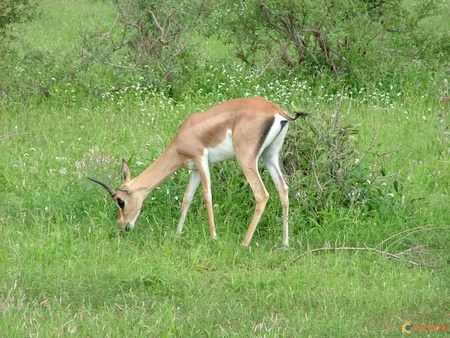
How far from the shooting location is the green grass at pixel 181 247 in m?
4.93

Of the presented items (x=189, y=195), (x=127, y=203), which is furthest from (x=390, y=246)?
(x=127, y=203)

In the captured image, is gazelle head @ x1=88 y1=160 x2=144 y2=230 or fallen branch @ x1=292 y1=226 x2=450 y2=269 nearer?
fallen branch @ x1=292 y1=226 x2=450 y2=269

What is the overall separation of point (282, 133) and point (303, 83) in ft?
11.8

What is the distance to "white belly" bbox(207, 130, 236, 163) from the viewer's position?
655 centimetres

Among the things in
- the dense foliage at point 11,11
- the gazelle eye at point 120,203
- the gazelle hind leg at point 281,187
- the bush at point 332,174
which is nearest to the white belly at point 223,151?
the gazelle hind leg at point 281,187

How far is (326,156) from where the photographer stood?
22.5 ft

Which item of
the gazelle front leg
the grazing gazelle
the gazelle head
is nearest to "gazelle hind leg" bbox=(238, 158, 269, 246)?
the grazing gazelle

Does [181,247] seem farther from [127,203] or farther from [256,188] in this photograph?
[256,188]

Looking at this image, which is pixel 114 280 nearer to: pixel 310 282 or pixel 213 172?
pixel 310 282

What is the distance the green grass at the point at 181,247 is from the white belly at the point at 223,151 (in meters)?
0.37

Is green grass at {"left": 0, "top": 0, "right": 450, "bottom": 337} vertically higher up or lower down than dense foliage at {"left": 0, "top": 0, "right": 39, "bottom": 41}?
lower down

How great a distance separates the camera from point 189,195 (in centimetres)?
672

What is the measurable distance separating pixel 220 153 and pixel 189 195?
1.41 ft

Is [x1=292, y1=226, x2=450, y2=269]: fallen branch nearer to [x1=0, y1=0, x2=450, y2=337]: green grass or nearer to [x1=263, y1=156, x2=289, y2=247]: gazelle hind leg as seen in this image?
[x1=0, y1=0, x2=450, y2=337]: green grass
